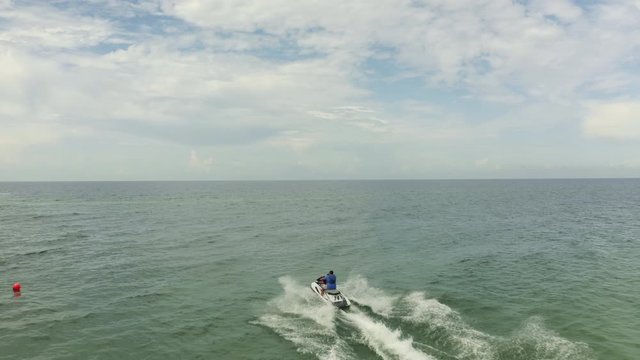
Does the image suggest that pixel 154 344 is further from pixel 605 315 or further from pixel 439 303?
pixel 605 315

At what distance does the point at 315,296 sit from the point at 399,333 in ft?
32.2

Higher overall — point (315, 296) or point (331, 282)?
point (331, 282)

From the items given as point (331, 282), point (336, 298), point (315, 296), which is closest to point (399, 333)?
point (336, 298)

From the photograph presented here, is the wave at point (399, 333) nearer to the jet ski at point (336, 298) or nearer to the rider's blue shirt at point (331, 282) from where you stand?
the jet ski at point (336, 298)

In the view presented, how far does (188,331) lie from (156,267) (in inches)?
737

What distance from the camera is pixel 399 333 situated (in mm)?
26906

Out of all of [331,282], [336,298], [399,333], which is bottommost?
[399,333]

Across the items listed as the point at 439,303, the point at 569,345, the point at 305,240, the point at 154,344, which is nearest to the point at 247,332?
the point at 154,344

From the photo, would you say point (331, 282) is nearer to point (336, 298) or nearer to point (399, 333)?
point (336, 298)

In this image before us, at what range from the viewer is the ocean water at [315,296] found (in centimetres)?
2583

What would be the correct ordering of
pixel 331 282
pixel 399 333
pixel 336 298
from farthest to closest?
1. pixel 331 282
2. pixel 336 298
3. pixel 399 333

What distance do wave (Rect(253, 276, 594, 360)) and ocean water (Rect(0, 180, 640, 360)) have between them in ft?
0.42

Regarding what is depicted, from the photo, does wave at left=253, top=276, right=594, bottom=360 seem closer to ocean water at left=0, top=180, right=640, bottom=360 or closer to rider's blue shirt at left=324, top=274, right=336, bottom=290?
ocean water at left=0, top=180, right=640, bottom=360

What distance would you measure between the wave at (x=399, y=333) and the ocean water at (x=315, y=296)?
13 cm
